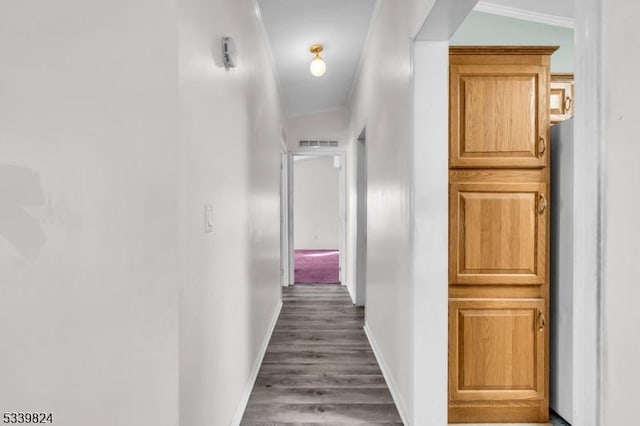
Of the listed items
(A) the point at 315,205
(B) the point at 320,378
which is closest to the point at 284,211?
(B) the point at 320,378

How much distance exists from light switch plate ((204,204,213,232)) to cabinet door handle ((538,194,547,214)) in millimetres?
1699

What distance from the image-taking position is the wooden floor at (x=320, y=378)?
84.1 inches

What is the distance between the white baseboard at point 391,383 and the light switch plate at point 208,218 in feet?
4.64

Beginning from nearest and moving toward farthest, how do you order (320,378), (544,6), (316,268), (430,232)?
(430,232) < (320,378) < (544,6) < (316,268)

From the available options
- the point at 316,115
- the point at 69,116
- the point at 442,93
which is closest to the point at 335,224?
the point at 316,115

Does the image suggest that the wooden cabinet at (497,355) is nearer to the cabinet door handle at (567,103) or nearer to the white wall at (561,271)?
the white wall at (561,271)

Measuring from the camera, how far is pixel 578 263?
679 mm

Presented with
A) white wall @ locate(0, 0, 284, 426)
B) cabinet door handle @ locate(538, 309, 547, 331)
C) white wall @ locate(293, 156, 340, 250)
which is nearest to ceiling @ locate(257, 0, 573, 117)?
white wall @ locate(0, 0, 284, 426)

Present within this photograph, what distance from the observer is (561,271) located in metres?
2.02

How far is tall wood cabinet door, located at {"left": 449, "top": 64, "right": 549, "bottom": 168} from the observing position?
6.56ft

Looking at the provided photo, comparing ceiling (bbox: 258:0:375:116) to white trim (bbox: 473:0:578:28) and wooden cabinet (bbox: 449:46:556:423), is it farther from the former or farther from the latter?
wooden cabinet (bbox: 449:46:556:423)

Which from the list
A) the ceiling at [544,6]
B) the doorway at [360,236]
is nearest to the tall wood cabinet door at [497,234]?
the ceiling at [544,6]

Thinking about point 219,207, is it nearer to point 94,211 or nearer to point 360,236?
point 94,211

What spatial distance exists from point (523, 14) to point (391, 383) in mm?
2934
